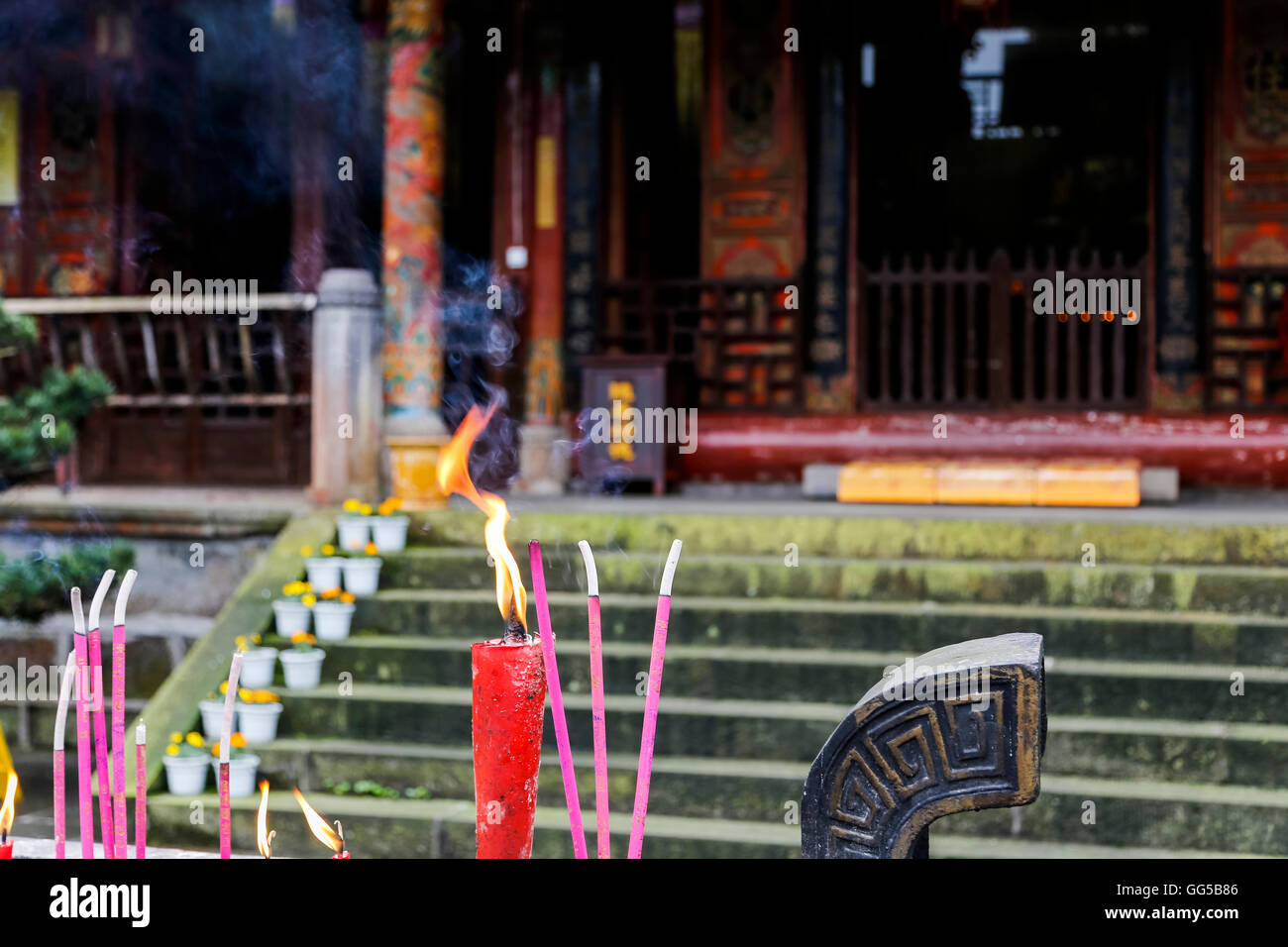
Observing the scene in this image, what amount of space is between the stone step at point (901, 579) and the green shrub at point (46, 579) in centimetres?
146

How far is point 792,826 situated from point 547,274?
5745 millimetres

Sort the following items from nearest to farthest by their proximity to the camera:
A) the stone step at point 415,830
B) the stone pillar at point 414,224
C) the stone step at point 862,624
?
the stone step at point 415,830 → the stone step at point 862,624 → the stone pillar at point 414,224

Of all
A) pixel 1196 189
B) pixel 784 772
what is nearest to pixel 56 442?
pixel 784 772

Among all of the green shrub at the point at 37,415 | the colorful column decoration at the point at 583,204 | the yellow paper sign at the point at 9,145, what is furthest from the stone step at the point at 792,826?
the yellow paper sign at the point at 9,145

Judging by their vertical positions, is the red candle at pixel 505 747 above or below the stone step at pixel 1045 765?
above

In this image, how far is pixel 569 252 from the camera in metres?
9.86

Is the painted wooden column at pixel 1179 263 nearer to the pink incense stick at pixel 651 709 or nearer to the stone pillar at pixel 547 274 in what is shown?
the stone pillar at pixel 547 274

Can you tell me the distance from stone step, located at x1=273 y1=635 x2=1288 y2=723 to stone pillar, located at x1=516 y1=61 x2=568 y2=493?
3.72m

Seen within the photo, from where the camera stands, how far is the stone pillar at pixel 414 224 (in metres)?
8.09

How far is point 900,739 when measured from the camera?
2.16 meters

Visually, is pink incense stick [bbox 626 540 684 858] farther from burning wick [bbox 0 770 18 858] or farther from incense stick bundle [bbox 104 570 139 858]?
burning wick [bbox 0 770 18 858]

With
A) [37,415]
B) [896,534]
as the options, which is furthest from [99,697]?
[896,534]

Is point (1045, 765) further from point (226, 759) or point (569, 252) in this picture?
→ point (569, 252)
